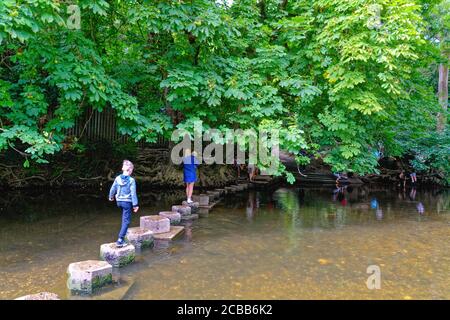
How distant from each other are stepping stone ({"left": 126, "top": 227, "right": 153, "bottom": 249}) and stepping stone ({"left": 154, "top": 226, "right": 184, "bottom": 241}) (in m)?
0.30

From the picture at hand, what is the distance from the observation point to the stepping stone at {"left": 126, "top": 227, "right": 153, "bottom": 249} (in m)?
5.45

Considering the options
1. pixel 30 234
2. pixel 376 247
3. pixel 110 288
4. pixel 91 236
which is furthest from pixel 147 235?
pixel 376 247

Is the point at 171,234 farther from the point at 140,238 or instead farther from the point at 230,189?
the point at 230,189

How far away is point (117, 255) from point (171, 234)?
1.62 meters

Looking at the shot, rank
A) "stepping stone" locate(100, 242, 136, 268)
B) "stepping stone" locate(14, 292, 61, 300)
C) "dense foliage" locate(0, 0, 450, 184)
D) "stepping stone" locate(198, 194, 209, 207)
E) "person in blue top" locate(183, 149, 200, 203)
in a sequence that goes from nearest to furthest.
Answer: "stepping stone" locate(14, 292, 61, 300), "stepping stone" locate(100, 242, 136, 268), "dense foliage" locate(0, 0, 450, 184), "person in blue top" locate(183, 149, 200, 203), "stepping stone" locate(198, 194, 209, 207)

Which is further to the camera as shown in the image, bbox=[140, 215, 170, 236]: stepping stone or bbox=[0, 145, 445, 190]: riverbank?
bbox=[0, 145, 445, 190]: riverbank

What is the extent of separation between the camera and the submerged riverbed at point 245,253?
3.96m

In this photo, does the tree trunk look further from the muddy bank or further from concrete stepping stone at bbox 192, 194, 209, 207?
concrete stepping stone at bbox 192, 194, 209, 207

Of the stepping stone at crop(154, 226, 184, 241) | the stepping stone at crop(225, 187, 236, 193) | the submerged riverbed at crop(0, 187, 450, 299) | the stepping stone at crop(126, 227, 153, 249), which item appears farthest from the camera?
the stepping stone at crop(225, 187, 236, 193)

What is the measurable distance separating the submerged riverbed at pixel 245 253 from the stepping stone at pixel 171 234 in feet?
0.50

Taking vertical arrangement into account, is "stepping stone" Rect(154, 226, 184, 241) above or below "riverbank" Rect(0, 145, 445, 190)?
below

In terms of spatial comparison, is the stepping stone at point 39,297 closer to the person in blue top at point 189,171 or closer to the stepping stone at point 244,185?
the person in blue top at point 189,171

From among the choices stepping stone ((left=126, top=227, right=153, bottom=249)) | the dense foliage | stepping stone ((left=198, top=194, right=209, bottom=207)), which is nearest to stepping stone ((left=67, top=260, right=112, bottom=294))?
stepping stone ((left=126, top=227, right=153, bottom=249))
